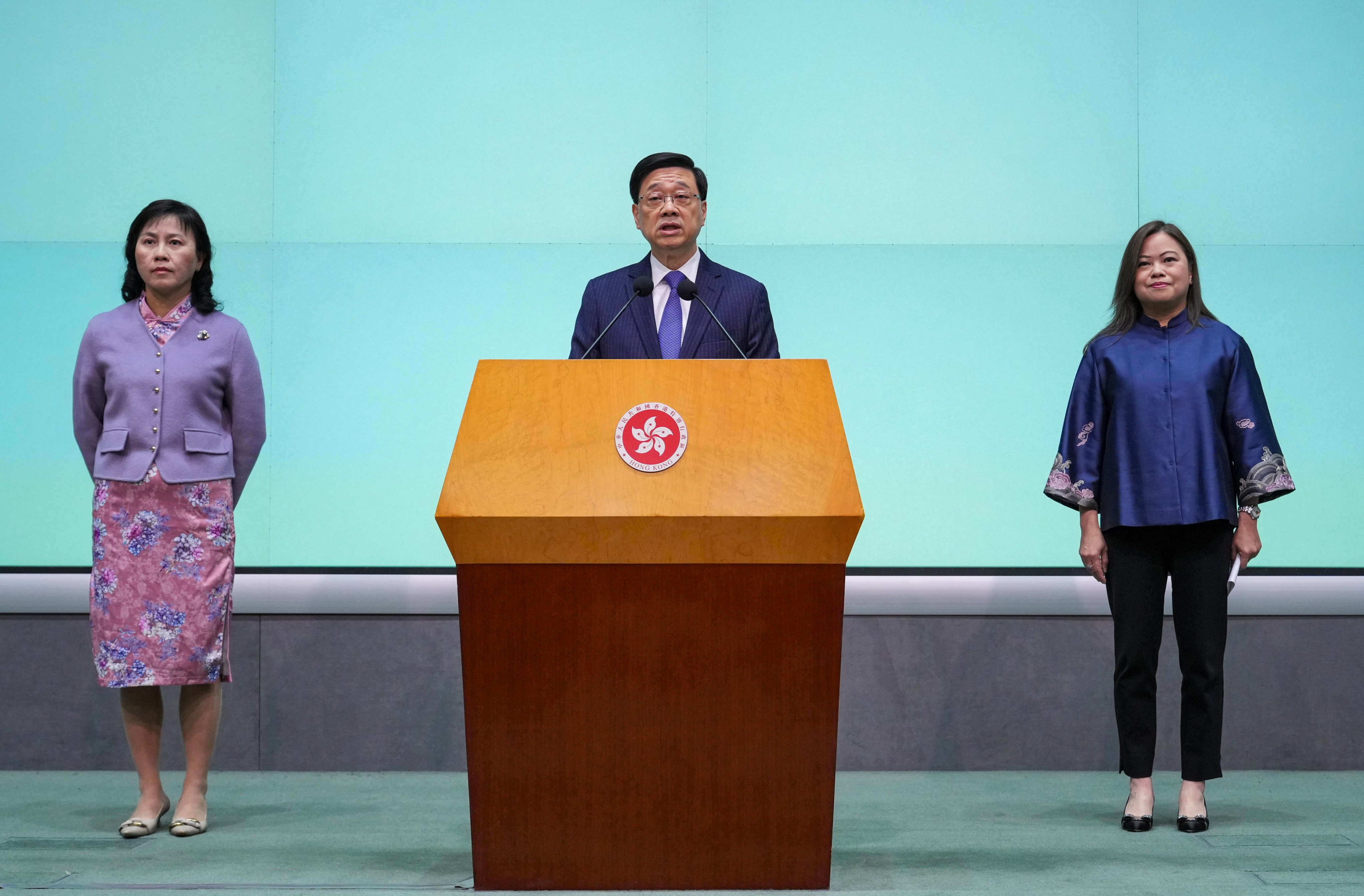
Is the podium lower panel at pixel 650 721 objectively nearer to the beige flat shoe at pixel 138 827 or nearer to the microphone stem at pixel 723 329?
the microphone stem at pixel 723 329

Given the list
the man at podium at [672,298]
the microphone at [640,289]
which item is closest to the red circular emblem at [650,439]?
the microphone at [640,289]

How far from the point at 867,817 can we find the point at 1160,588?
0.87 meters

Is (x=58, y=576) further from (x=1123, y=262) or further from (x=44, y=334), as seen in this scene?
(x=1123, y=262)

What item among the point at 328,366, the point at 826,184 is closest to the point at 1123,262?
the point at 826,184

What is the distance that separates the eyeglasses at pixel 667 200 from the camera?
240 centimetres

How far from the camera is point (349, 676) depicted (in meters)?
3.44

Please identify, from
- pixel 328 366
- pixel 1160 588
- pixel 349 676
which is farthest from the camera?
pixel 328 366

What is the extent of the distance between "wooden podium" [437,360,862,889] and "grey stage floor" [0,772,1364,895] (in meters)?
0.27

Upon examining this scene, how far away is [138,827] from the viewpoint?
8.45 ft

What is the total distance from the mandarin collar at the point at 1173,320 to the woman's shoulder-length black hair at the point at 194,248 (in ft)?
7.17

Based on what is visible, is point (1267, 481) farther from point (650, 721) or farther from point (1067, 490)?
point (650, 721)

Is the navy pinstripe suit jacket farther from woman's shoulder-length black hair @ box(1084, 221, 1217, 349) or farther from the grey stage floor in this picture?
the grey stage floor

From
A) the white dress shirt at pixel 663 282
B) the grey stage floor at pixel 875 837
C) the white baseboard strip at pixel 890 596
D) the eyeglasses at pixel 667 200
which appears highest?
the eyeglasses at pixel 667 200

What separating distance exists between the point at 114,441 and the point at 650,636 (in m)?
1.45
